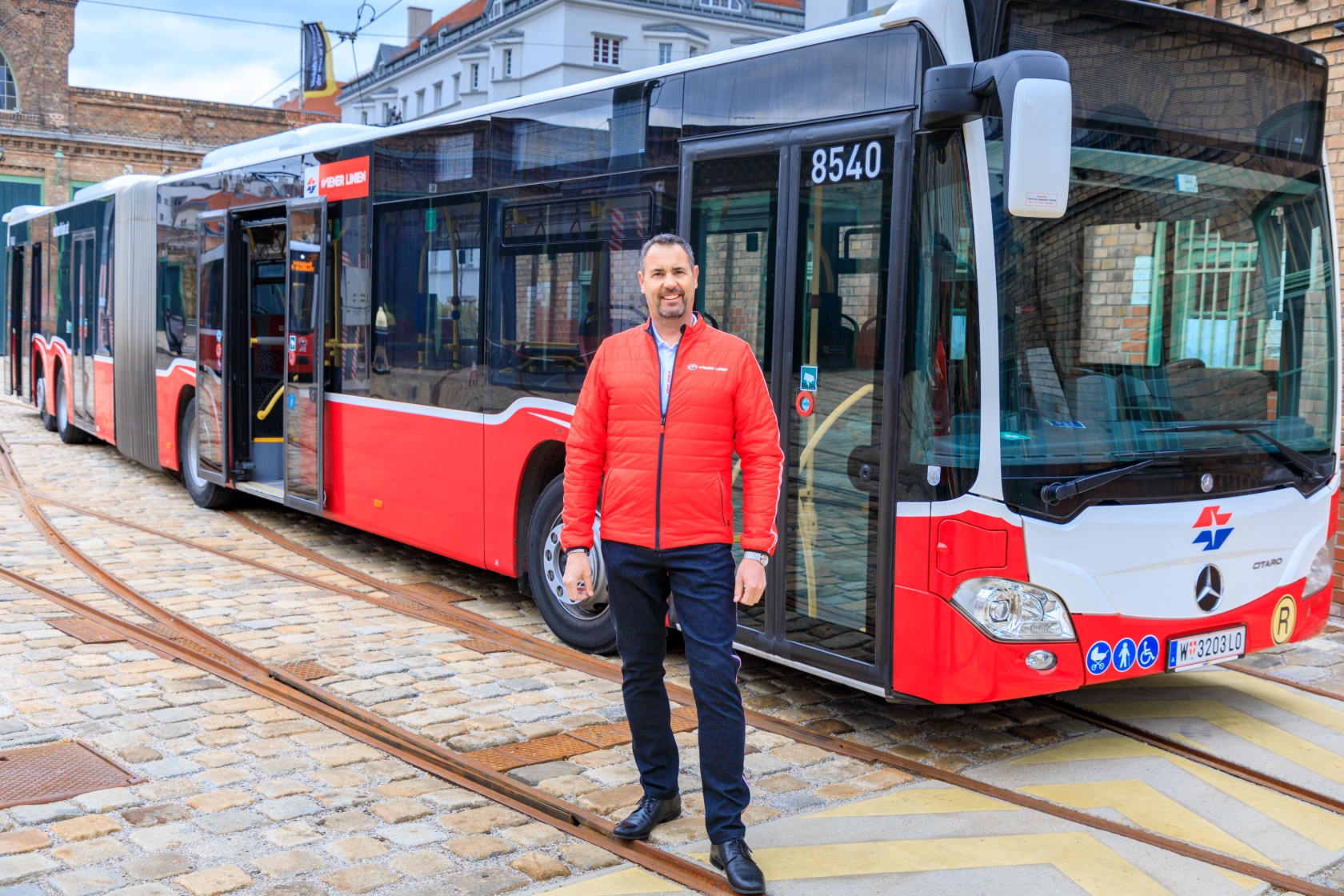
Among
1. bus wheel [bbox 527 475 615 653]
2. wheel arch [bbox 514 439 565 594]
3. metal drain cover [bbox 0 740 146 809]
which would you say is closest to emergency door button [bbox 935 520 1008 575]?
bus wheel [bbox 527 475 615 653]

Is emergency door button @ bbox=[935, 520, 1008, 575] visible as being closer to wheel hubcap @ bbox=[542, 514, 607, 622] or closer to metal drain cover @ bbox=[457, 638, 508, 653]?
wheel hubcap @ bbox=[542, 514, 607, 622]

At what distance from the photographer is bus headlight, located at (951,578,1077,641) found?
16.5ft

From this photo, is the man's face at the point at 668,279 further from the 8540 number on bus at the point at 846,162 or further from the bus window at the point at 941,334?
the 8540 number on bus at the point at 846,162

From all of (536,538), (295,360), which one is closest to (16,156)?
(295,360)

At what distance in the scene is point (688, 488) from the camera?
4.06m

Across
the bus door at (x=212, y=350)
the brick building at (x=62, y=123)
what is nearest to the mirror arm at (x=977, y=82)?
the bus door at (x=212, y=350)

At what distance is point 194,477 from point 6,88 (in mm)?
33615

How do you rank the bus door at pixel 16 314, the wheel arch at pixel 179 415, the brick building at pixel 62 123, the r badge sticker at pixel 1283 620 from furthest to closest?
the brick building at pixel 62 123 → the bus door at pixel 16 314 → the wheel arch at pixel 179 415 → the r badge sticker at pixel 1283 620

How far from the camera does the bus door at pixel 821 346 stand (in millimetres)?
5270

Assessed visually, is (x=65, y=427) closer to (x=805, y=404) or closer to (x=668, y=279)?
(x=805, y=404)

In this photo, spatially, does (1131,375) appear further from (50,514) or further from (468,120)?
(50,514)

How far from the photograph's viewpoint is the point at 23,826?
4.43 meters

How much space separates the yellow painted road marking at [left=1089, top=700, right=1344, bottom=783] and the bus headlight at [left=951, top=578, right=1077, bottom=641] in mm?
1349

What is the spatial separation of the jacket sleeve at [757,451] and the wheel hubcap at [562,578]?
294 centimetres
